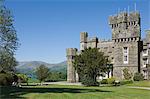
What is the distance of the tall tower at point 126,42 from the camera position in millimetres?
59562

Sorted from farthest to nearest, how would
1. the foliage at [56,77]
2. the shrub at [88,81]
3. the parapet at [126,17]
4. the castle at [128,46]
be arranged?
the foliage at [56,77] → the parapet at [126,17] → the castle at [128,46] → the shrub at [88,81]

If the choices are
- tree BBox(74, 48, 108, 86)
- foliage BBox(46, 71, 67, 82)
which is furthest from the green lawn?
foliage BBox(46, 71, 67, 82)

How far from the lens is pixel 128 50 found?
60.3 m

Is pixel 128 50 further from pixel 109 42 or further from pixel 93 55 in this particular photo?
pixel 93 55

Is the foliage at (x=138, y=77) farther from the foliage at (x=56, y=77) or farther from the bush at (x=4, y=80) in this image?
the foliage at (x=56, y=77)

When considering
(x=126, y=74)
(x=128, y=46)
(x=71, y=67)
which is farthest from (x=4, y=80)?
(x=71, y=67)

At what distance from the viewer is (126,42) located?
6062 centimetres

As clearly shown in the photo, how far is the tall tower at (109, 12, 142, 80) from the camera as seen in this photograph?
195ft

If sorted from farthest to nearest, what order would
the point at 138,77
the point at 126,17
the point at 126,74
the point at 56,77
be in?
the point at 56,77, the point at 126,17, the point at 126,74, the point at 138,77

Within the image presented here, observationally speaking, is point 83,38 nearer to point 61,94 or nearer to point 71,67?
point 71,67

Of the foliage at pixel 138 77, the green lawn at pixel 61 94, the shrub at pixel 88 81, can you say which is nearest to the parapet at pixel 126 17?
the foliage at pixel 138 77

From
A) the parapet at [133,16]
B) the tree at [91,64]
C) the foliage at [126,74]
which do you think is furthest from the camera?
the parapet at [133,16]

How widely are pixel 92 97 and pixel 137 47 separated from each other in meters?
40.1

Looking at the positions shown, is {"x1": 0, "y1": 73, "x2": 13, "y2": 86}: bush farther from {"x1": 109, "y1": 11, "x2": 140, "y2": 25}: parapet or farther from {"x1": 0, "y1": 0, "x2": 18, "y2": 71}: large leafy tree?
{"x1": 109, "y1": 11, "x2": 140, "y2": 25}: parapet
